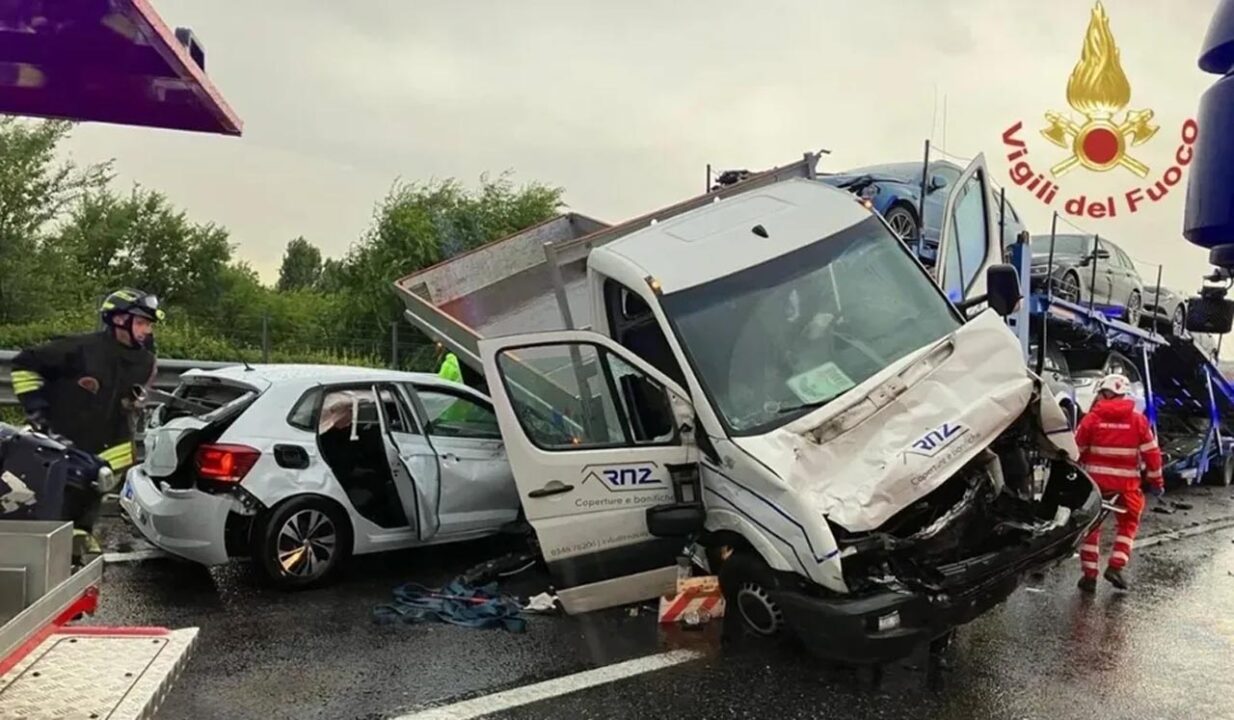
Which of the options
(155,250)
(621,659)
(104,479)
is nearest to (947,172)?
(621,659)

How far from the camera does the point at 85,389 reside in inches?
218

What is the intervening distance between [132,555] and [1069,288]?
987cm

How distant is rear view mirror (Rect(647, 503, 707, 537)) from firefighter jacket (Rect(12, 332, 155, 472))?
2986mm

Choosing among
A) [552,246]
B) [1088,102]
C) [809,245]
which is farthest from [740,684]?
[1088,102]

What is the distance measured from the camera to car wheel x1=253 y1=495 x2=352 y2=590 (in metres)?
6.05

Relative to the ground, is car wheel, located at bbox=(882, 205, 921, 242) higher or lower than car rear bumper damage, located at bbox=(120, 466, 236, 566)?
higher

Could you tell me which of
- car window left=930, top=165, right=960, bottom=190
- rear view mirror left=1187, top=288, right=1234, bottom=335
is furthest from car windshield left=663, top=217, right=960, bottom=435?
car window left=930, top=165, right=960, bottom=190

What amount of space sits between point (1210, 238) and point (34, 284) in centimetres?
2346

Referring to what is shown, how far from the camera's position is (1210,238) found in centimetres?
221

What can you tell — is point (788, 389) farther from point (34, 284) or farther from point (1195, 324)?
point (34, 284)

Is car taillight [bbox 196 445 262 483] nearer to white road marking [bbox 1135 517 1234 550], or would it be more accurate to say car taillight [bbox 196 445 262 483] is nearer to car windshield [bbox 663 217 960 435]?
car windshield [bbox 663 217 960 435]

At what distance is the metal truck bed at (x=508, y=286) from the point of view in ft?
22.5

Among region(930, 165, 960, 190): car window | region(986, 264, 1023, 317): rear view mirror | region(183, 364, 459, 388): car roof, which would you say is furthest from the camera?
region(930, 165, 960, 190): car window

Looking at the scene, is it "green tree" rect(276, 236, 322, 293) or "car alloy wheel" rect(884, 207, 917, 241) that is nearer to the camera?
"car alloy wheel" rect(884, 207, 917, 241)
